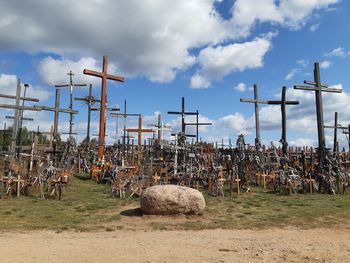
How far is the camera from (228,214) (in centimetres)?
1447

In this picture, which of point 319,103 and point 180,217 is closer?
point 180,217

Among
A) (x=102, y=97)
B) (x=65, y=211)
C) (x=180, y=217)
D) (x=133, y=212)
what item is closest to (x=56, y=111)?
(x=102, y=97)

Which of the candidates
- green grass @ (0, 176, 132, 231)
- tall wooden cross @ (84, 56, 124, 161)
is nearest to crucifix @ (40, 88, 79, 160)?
tall wooden cross @ (84, 56, 124, 161)

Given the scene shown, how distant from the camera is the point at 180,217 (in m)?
13.6

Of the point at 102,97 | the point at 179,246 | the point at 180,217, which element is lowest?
the point at 179,246

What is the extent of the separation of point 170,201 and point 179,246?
4238 mm

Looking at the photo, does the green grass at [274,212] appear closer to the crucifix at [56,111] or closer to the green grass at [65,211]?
the green grass at [65,211]

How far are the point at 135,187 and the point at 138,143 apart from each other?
1036 centimetres

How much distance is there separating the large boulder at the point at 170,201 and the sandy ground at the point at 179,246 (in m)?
2.00

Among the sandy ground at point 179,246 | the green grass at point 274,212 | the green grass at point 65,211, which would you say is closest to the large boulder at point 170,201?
the green grass at point 274,212

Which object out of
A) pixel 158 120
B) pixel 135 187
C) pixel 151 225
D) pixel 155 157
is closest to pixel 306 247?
pixel 151 225

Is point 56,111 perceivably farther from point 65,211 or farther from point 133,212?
point 133,212

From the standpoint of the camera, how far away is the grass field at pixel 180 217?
12586 millimetres

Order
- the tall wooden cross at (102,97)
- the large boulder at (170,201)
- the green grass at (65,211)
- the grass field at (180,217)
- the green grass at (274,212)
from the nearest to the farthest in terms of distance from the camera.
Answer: the green grass at (65,211) < the grass field at (180,217) < the green grass at (274,212) < the large boulder at (170,201) < the tall wooden cross at (102,97)
